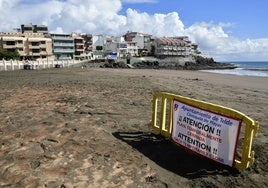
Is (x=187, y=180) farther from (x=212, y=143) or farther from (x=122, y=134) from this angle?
(x=122, y=134)

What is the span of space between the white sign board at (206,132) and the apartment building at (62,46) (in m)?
104

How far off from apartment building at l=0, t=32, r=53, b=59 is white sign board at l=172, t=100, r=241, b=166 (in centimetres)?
8813

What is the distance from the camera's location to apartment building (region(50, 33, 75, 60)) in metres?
108

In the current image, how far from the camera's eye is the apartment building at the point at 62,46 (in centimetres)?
10806

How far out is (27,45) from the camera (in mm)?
93000

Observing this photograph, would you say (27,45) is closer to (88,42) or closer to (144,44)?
(88,42)

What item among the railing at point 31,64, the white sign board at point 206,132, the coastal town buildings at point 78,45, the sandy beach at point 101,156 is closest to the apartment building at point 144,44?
the coastal town buildings at point 78,45

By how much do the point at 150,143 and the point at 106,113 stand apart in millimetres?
3126

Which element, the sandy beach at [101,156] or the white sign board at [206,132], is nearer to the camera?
the sandy beach at [101,156]

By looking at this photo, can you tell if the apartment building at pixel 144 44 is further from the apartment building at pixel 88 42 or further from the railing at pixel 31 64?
the railing at pixel 31 64

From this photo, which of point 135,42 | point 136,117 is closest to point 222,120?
point 136,117

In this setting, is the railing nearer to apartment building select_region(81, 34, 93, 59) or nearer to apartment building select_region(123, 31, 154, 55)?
apartment building select_region(81, 34, 93, 59)

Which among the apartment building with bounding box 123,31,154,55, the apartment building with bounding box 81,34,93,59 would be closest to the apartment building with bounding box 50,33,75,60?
the apartment building with bounding box 81,34,93,59

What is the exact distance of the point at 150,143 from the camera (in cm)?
679
